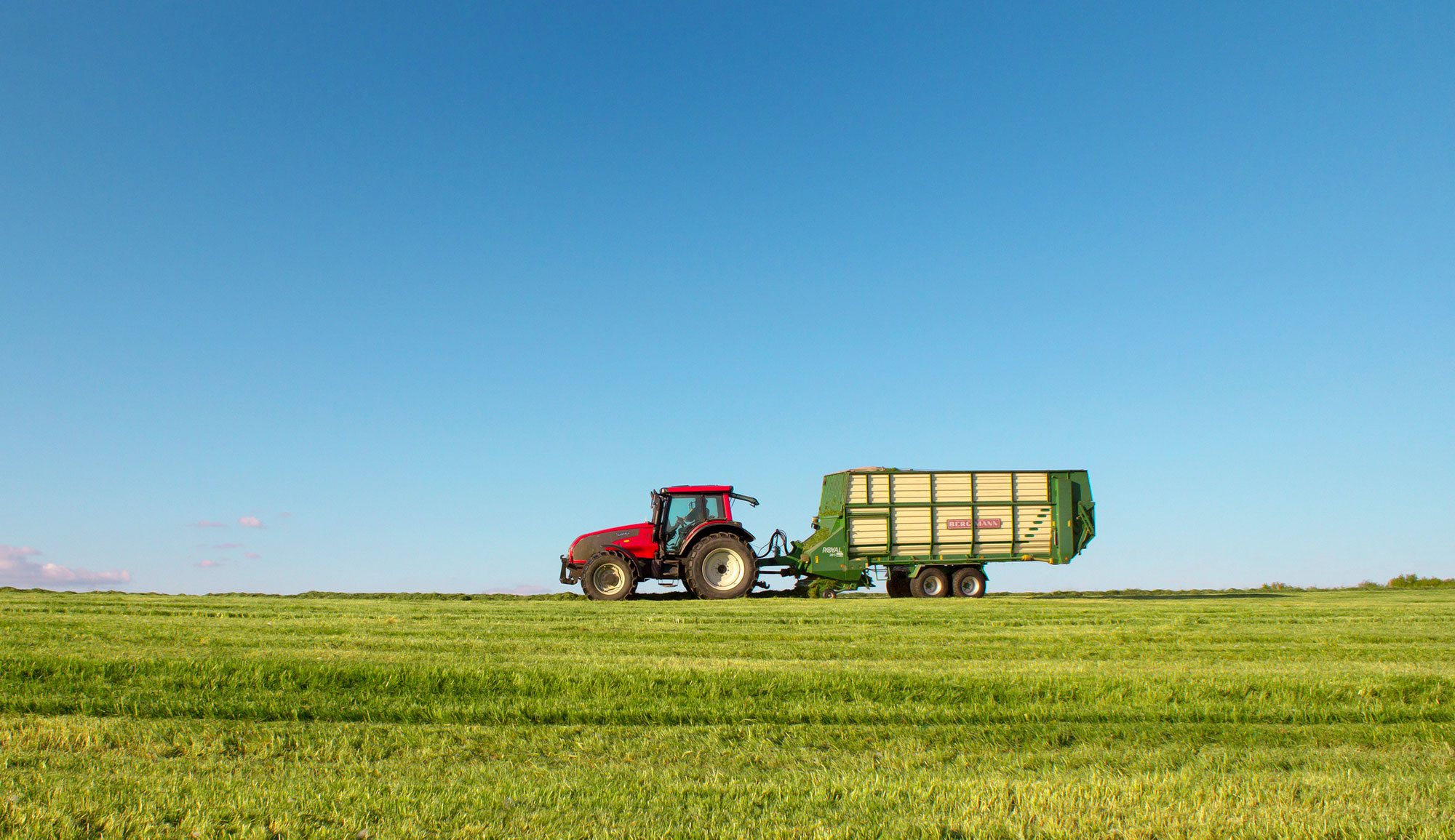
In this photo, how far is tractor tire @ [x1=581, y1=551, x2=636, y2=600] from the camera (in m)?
17.5

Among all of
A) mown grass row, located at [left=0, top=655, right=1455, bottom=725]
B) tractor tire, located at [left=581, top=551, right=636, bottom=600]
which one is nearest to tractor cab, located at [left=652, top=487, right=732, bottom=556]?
tractor tire, located at [left=581, top=551, right=636, bottom=600]

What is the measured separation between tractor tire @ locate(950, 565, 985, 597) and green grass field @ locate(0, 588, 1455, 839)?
946 cm

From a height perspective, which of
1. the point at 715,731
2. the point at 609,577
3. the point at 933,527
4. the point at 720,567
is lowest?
the point at 715,731

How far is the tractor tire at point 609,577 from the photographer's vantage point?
1752cm

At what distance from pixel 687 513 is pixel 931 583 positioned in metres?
5.91

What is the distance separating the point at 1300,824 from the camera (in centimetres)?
384

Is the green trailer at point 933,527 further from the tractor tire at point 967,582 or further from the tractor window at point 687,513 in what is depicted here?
the tractor window at point 687,513

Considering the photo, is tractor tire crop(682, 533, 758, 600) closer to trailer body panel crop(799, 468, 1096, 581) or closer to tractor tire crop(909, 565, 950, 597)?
trailer body panel crop(799, 468, 1096, 581)

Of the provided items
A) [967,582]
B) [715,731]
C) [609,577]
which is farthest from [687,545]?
[715,731]

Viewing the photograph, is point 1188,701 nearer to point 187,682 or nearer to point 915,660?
point 915,660

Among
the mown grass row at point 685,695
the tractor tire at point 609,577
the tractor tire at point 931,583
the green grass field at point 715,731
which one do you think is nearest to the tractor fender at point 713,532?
the tractor tire at point 609,577

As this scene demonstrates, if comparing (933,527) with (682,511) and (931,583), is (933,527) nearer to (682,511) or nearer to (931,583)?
(931,583)

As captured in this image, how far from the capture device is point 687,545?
59.2 feet

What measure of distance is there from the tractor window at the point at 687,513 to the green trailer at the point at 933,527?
88.2 inches
